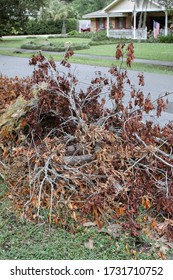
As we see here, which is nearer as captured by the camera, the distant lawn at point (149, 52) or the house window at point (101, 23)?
the distant lawn at point (149, 52)

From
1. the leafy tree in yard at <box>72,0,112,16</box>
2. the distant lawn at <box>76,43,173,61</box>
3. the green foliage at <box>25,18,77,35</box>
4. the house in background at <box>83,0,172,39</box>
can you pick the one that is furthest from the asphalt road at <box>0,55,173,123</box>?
the leafy tree in yard at <box>72,0,112,16</box>

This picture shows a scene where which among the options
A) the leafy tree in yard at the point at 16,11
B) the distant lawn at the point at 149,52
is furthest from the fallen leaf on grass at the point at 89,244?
the leafy tree in yard at the point at 16,11

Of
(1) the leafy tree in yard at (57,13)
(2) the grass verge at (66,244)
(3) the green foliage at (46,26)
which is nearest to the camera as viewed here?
(2) the grass verge at (66,244)

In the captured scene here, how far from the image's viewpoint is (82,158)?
15.3ft

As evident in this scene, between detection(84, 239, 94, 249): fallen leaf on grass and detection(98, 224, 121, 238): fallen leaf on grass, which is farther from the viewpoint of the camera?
detection(98, 224, 121, 238): fallen leaf on grass

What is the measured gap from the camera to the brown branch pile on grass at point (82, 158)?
4.17 meters

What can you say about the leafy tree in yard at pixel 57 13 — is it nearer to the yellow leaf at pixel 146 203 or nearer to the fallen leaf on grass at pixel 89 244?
the yellow leaf at pixel 146 203

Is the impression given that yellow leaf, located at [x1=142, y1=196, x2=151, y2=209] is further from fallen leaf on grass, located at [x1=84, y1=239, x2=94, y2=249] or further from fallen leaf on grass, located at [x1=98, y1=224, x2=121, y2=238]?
fallen leaf on grass, located at [x1=84, y1=239, x2=94, y2=249]

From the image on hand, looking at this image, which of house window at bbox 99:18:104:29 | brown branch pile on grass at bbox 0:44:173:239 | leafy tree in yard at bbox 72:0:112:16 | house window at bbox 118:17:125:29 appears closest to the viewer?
brown branch pile on grass at bbox 0:44:173:239

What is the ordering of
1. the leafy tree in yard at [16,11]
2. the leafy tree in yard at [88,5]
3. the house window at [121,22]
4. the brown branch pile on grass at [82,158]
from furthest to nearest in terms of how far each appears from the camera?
the leafy tree in yard at [88,5] → the house window at [121,22] → the leafy tree in yard at [16,11] → the brown branch pile on grass at [82,158]

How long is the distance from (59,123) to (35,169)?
1008 mm

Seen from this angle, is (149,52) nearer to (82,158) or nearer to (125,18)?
(82,158)

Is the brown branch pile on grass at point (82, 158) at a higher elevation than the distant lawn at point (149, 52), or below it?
below

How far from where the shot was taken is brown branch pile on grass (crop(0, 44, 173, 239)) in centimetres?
417
